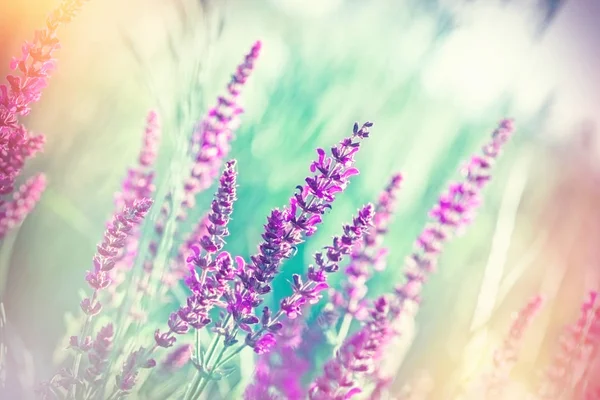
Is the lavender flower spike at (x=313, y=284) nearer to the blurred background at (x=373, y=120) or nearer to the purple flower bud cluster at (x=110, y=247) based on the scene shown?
the blurred background at (x=373, y=120)

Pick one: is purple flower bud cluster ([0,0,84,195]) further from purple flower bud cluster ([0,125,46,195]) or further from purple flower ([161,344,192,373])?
purple flower ([161,344,192,373])

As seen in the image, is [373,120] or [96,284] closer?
[96,284]

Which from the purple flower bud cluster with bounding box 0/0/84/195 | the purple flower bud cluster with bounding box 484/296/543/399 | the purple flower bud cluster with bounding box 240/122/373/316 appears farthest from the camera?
the purple flower bud cluster with bounding box 484/296/543/399

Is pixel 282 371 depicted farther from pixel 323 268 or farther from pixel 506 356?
pixel 506 356

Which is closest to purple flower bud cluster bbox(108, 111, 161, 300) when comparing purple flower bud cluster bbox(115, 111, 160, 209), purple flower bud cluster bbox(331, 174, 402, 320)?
purple flower bud cluster bbox(115, 111, 160, 209)

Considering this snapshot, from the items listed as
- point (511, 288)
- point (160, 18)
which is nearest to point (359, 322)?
point (511, 288)

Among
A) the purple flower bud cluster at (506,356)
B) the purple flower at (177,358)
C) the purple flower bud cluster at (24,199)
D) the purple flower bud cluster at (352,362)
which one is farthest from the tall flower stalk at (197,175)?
the purple flower bud cluster at (506,356)

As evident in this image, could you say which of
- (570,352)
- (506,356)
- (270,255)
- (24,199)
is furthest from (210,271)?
(570,352)
